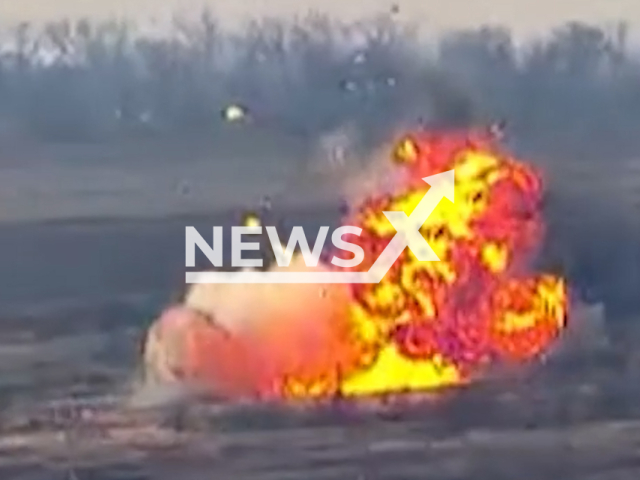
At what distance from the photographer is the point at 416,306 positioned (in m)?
1.06

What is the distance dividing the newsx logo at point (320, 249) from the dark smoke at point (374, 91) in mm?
63

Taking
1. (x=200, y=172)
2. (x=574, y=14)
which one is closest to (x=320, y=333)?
(x=200, y=172)

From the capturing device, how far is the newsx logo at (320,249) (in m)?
1.04

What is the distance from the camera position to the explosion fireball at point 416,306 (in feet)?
3.41

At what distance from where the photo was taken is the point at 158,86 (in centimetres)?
102

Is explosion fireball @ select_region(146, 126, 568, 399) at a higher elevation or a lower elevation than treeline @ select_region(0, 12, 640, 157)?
lower

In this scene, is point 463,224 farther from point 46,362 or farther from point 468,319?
point 46,362

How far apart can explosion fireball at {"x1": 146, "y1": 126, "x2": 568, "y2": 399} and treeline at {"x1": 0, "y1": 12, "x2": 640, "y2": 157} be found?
0.13ft

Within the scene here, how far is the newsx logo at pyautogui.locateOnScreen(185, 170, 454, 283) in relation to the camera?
104 centimetres

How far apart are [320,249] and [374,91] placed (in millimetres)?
134

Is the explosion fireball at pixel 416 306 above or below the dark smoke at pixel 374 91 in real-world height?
below

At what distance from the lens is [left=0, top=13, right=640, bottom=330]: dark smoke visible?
1.02 m

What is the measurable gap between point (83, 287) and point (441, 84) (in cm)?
33

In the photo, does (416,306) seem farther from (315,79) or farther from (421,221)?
(315,79)
